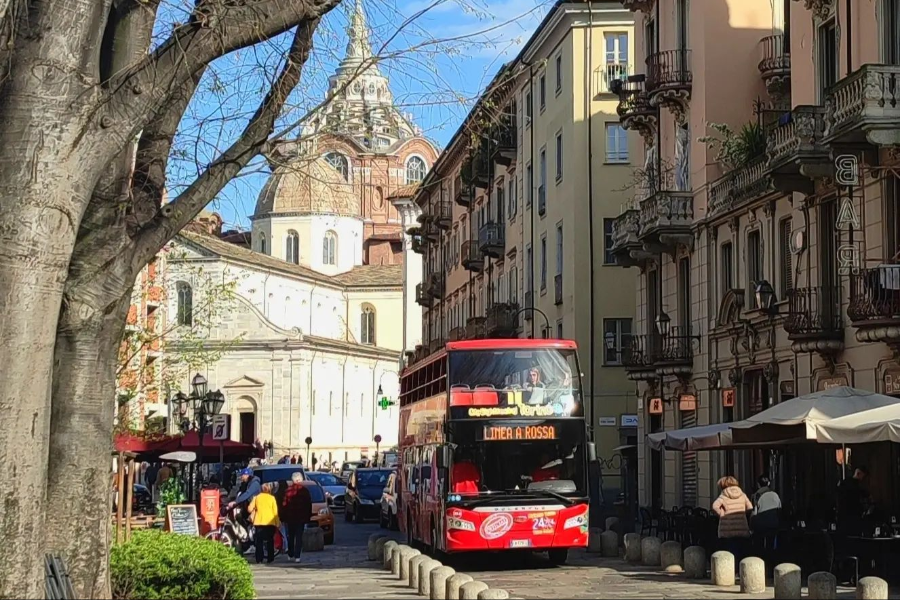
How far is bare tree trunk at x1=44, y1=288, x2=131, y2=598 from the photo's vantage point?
44.5ft

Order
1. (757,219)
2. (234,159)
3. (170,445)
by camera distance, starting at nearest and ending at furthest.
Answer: (234,159)
(757,219)
(170,445)

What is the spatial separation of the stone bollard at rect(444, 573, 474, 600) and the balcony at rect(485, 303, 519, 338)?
39241 millimetres

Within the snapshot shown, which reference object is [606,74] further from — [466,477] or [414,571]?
[414,571]

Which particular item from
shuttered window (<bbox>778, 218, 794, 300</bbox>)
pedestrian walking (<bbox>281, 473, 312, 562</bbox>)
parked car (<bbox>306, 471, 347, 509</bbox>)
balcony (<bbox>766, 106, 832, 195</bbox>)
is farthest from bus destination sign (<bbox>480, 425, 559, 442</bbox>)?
parked car (<bbox>306, 471, 347, 509</bbox>)

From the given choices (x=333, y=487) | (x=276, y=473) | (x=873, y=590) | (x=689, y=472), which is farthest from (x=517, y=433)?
(x=333, y=487)

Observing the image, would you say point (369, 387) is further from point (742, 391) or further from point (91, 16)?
point (91, 16)

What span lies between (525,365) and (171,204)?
12.1 meters

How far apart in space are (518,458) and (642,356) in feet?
54.2

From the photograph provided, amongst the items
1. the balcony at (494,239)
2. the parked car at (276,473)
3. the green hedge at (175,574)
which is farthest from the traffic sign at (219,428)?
the green hedge at (175,574)

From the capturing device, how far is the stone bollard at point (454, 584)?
1827 cm

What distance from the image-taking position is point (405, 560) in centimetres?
2289

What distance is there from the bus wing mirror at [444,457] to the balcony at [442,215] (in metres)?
51.1

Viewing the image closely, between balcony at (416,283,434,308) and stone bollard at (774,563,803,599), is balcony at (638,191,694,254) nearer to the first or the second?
stone bollard at (774,563,803,599)

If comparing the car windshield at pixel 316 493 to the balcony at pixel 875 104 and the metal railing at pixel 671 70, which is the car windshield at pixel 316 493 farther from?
the balcony at pixel 875 104
